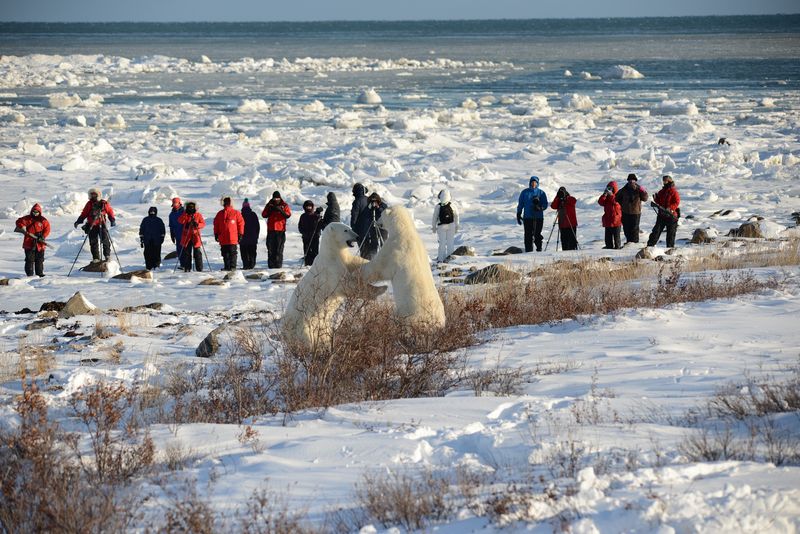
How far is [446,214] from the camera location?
1514cm

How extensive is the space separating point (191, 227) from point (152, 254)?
995 mm

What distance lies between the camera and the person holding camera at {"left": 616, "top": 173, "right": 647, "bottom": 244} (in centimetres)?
1566

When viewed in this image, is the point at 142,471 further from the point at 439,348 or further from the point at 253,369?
the point at 439,348

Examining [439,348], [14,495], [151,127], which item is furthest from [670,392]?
[151,127]

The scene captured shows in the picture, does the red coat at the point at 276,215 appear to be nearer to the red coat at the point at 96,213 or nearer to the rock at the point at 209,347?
the red coat at the point at 96,213

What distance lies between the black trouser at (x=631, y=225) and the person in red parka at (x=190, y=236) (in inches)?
299

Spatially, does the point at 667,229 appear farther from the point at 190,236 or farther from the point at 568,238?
the point at 190,236

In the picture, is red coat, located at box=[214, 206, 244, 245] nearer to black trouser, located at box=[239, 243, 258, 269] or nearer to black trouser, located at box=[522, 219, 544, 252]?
black trouser, located at box=[239, 243, 258, 269]

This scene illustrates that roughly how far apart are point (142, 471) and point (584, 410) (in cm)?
264

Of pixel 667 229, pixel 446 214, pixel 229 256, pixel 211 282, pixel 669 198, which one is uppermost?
pixel 669 198

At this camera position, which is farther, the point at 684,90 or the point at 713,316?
the point at 684,90

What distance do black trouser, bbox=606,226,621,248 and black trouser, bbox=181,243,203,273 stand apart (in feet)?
23.8

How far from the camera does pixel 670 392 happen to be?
19.6 ft

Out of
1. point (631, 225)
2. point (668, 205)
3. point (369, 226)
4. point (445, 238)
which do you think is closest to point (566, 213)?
point (631, 225)
